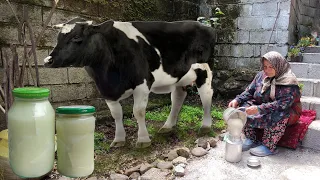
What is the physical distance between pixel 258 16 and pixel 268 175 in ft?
11.8

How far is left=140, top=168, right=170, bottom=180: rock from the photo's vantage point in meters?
2.14

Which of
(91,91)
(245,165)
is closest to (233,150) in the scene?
(245,165)

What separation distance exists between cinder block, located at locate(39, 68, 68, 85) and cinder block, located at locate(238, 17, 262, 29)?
3.54m

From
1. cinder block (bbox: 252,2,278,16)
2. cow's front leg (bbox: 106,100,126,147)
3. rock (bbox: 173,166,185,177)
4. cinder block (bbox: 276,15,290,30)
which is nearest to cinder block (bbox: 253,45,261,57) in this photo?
cinder block (bbox: 276,15,290,30)

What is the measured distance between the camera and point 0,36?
2939 mm

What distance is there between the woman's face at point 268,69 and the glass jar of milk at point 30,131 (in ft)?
7.22

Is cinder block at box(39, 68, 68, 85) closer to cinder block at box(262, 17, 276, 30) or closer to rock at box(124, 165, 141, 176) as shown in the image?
rock at box(124, 165, 141, 176)

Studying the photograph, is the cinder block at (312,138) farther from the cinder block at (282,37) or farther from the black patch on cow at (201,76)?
the cinder block at (282,37)

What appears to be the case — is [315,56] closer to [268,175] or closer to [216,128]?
[216,128]

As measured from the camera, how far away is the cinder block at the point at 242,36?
17.0 feet

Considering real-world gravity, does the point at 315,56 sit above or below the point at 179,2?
below

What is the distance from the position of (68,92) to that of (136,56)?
165 cm

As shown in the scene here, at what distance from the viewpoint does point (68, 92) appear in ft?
12.0

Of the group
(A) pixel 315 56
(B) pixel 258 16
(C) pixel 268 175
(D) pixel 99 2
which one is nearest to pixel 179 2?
(B) pixel 258 16
